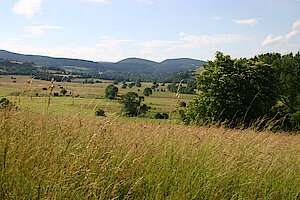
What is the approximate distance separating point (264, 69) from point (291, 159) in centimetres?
2316

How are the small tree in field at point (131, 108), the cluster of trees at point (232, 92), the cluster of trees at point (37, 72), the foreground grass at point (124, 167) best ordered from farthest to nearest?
the cluster of trees at point (232, 92) → the small tree in field at point (131, 108) → the cluster of trees at point (37, 72) → the foreground grass at point (124, 167)

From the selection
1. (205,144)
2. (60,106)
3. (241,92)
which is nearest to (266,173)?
(205,144)

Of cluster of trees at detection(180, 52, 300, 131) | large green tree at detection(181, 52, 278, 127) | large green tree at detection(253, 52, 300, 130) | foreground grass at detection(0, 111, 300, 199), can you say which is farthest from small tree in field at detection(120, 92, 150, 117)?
large green tree at detection(253, 52, 300, 130)

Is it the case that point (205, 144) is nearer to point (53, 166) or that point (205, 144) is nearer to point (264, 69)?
point (53, 166)

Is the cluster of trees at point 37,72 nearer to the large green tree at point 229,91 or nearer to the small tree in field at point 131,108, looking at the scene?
the small tree in field at point 131,108

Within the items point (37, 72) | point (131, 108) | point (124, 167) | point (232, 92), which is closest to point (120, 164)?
point (124, 167)

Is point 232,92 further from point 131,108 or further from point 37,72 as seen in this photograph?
point 37,72

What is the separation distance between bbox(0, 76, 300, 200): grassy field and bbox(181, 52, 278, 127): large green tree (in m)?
16.8

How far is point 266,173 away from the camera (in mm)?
4203

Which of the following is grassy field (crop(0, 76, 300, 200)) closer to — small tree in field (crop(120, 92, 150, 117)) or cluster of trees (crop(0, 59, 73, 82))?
A: cluster of trees (crop(0, 59, 73, 82))

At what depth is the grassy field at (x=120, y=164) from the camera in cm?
288

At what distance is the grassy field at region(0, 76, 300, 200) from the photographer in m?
2.88

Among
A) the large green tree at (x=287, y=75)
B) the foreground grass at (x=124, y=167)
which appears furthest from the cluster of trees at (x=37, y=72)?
the large green tree at (x=287, y=75)

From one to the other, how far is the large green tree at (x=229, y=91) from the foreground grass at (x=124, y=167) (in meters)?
17.2
